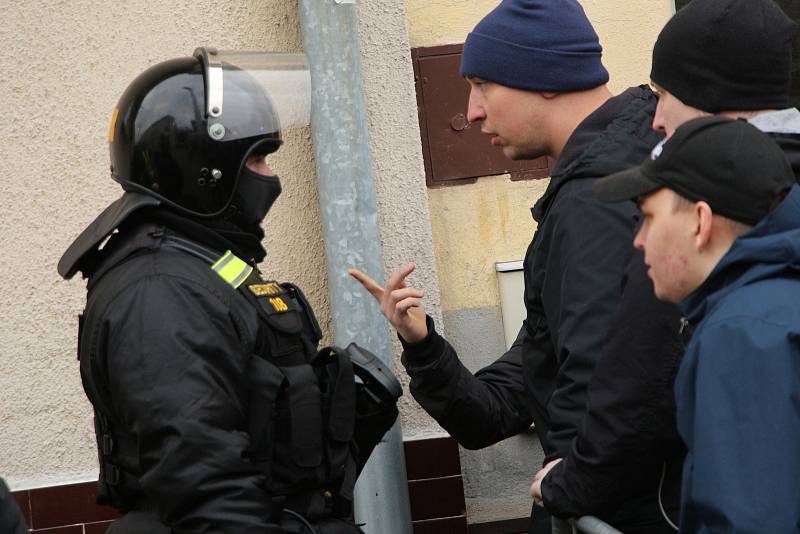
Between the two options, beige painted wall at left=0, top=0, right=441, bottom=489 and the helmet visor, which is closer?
the helmet visor

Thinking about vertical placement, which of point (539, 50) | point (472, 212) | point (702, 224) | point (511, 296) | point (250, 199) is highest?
point (539, 50)

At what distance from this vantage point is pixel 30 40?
4324 mm

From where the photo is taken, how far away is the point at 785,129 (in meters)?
2.40

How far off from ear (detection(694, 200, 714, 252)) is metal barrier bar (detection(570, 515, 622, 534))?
0.63 metres

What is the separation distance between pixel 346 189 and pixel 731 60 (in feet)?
6.36

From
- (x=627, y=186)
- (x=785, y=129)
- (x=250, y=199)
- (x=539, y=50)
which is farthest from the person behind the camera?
(x=539, y=50)

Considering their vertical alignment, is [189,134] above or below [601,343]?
above

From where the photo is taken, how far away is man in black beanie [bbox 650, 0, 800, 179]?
2.49 metres

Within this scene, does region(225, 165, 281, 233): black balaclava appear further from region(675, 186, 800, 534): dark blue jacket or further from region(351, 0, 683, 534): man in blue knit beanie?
region(675, 186, 800, 534): dark blue jacket

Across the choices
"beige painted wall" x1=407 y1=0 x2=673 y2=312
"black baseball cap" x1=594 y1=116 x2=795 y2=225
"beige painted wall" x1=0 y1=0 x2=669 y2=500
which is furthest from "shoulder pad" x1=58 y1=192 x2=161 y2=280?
"beige painted wall" x1=407 y1=0 x2=673 y2=312

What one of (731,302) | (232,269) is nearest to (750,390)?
(731,302)

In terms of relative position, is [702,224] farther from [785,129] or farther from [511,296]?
[511,296]

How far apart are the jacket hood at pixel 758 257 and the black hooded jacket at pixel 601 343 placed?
0.33 metres

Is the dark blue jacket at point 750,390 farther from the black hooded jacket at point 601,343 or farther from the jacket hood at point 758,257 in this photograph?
the black hooded jacket at point 601,343
